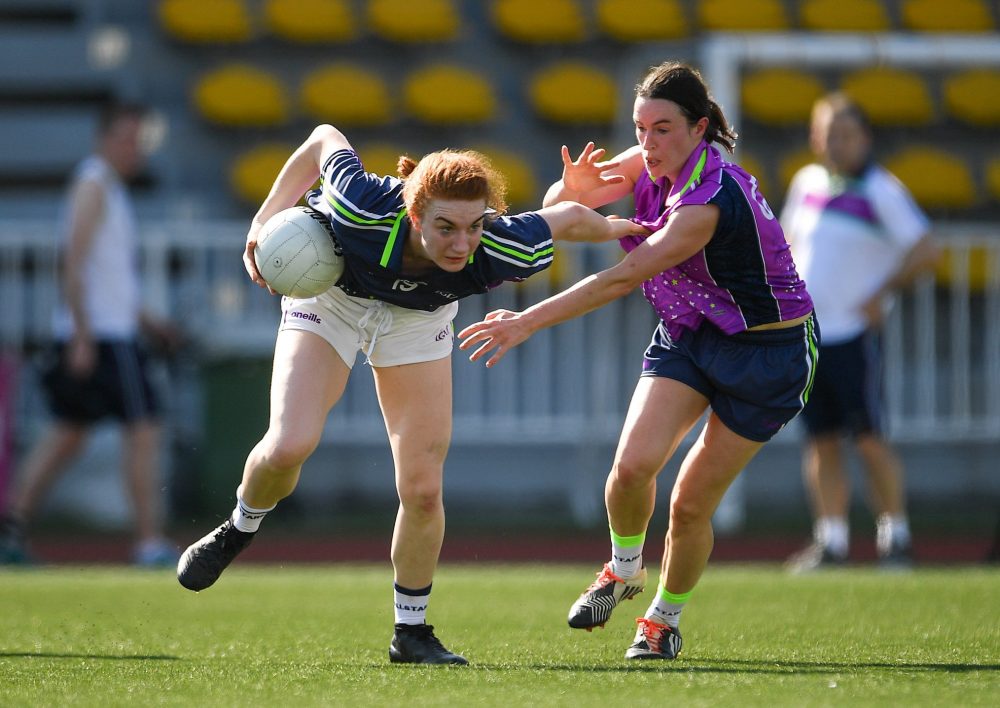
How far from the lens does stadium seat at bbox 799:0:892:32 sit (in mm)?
14469

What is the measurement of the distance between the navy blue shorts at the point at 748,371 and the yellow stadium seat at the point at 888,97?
966 centimetres

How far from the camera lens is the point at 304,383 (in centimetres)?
492

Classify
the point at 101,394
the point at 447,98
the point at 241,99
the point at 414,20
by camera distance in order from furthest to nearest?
the point at 414,20
the point at 447,98
the point at 241,99
the point at 101,394

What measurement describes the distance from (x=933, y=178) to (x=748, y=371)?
9.51m

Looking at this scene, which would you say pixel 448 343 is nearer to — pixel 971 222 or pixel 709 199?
pixel 709 199

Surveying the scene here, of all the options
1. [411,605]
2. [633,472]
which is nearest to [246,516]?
[411,605]

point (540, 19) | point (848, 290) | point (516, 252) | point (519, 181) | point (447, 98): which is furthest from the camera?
point (540, 19)

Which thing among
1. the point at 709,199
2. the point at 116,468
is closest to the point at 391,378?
the point at 709,199

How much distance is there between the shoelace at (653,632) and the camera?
16.5ft

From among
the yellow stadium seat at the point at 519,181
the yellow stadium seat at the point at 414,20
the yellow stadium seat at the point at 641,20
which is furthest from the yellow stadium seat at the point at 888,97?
the yellow stadium seat at the point at 414,20

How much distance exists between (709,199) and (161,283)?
6.88m

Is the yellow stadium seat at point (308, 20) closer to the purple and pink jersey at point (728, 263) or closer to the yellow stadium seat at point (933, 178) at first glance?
the yellow stadium seat at point (933, 178)

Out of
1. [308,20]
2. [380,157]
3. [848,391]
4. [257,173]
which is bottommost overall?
[848,391]

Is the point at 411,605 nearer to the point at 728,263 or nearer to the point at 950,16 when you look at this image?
the point at 728,263
